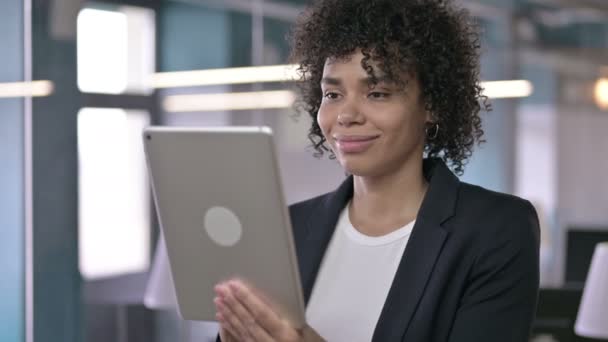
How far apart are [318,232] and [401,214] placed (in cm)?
18

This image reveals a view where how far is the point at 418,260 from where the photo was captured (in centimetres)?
183

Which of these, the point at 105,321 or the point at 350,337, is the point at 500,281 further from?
the point at 105,321

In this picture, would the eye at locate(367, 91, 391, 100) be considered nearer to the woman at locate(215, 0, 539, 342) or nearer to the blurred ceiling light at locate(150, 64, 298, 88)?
the woman at locate(215, 0, 539, 342)

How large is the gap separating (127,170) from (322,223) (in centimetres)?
193

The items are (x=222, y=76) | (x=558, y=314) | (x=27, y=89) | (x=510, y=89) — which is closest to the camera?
(x=27, y=89)

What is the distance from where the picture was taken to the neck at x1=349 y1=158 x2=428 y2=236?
1.94 m

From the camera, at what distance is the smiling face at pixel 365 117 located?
5.98 ft

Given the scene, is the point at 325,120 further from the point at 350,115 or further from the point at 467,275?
the point at 467,275

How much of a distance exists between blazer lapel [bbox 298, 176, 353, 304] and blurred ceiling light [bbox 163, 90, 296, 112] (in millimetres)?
2254

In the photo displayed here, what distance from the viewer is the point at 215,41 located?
4.68 metres

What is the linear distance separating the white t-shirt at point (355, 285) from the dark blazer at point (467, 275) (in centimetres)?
3

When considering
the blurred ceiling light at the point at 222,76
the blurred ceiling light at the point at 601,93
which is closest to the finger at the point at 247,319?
the blurred ceiling light at the point at 222,76

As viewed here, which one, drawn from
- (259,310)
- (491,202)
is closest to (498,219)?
(491,202)

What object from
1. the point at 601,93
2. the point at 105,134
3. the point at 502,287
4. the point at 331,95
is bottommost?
the point at 502,287
